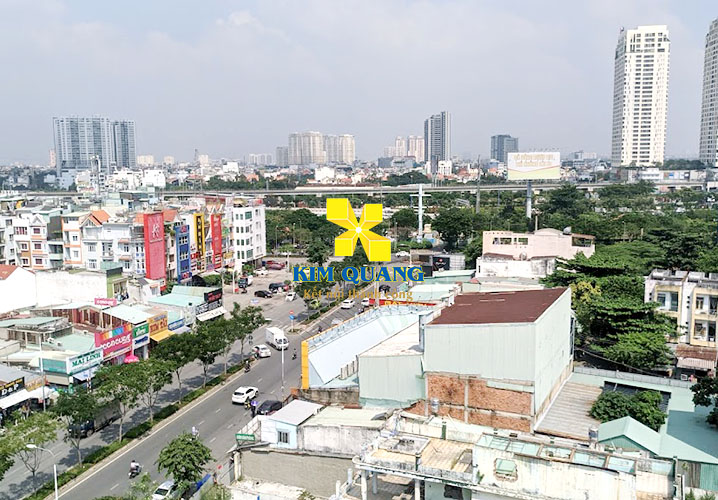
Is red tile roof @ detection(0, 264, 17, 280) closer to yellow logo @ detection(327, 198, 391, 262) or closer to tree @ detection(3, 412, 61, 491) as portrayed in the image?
tree @ detection(3, 412, 61, 491)

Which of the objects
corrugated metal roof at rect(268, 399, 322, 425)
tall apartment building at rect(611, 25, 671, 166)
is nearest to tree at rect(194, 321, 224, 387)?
corrugated metal roof at rect(268, 399, 322, 425)

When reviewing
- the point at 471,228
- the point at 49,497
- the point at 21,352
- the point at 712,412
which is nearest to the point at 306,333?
Result: the point at 21,352

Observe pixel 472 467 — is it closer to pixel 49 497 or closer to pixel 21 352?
pixel 49 497

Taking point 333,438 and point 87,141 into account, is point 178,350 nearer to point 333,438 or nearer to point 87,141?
point 333,438

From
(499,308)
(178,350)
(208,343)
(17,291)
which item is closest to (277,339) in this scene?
(208,343)

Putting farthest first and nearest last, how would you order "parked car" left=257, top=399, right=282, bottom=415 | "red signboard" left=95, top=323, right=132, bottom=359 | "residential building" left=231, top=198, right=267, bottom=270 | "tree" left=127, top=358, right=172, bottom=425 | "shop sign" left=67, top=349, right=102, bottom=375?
1. "residential building" left=231, top=198, right=267, bottom=270
2. "red signboard" left=95, top=323, right=132, bottom=359
3. "shop sign" left=67, top=349, right=102, bottom=375
4. "parked car" left=257, top=399, right=282, bottom=415
5. "tree" left=127, top=358, right=172, bottom=425

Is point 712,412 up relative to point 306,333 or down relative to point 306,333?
up
